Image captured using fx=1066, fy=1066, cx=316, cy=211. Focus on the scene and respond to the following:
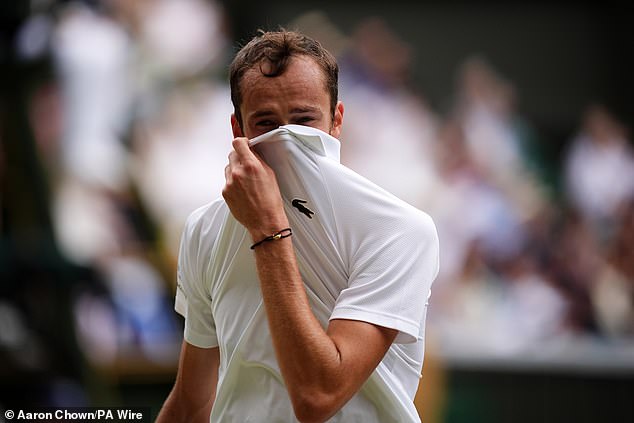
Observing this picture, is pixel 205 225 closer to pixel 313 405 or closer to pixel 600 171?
pixel 313 405

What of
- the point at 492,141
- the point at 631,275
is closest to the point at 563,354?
the point at 631,275

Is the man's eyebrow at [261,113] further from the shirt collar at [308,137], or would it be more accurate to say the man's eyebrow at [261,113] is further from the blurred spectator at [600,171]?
the blurred spectator at [600,171]

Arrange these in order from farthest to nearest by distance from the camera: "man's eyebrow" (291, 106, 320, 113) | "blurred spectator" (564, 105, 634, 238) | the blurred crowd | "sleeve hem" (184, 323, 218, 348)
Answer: "blurred spectator" (564, 105, 634, 238)
the blurred crowd
"sleeve hem" (184, 323, 218, 348)
"man's eyebrow" (291, 106, 320, 113)

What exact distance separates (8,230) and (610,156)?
6.68 meters

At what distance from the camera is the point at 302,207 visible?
2.10m

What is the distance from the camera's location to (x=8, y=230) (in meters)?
7.48

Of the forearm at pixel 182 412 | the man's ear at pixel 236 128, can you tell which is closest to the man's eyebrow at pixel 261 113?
the man's ear at pixel 236 128

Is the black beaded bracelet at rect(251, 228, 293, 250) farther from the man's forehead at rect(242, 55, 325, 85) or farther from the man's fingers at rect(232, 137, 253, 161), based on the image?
the man's forehead at rect(242, 55, 325, 85)

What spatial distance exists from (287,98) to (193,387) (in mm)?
730

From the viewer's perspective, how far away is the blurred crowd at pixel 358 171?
29.8 ft

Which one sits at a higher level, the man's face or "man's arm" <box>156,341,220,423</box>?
the man's face

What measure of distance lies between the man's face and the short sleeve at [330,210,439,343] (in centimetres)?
27

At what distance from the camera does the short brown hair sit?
2.12 metres

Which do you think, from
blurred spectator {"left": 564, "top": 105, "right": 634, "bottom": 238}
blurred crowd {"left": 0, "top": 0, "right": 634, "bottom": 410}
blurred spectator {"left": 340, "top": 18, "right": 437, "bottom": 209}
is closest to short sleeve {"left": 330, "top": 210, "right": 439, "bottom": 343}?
blurred crowd {"left": 0, "top": 0, "right": 634, "bottom": 410}
